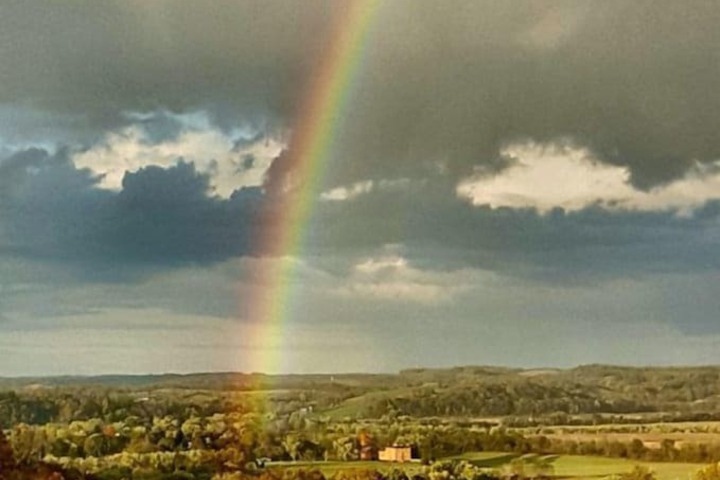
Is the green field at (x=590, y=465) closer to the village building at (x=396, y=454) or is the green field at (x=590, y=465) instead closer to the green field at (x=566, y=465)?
the green field at (x=566, y=465)

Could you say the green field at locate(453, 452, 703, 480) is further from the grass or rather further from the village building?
the grass

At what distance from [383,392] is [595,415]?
4713mm

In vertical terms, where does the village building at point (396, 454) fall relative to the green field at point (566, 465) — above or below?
above

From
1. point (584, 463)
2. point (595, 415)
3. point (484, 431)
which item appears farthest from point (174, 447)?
point (595, 415)

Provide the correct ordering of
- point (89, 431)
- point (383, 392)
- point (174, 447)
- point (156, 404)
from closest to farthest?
point (174, 447), point (89, 431), point (156, 404), point (383, 392)

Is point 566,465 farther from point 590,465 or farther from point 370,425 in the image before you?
point 370,425

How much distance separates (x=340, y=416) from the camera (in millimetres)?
21906

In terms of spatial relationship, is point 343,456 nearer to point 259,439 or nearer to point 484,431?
point 259,439

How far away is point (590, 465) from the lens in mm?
19062

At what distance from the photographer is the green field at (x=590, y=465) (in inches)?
733

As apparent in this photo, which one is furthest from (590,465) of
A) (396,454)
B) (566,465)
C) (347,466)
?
(347,466)

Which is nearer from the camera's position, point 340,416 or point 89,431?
point 89,431

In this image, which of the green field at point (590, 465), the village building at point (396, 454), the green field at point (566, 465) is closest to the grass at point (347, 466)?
the green field at point (566, 465)

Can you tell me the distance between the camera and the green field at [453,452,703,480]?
1862 centimetres
